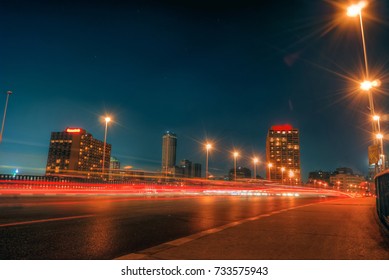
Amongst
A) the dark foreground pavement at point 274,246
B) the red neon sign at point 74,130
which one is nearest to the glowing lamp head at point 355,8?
the dark foreground pavement at point 274,246

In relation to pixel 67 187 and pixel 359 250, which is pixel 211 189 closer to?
pixel 67 187

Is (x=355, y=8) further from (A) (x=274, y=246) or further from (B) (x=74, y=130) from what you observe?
(B) (x=74, y=130)

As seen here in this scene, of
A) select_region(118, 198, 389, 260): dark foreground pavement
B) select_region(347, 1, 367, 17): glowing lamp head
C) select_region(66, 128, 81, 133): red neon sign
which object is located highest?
select_region(66, 128, 81, 133): red neon sign

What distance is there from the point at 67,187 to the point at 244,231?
22918mm

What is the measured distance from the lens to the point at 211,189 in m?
45.5

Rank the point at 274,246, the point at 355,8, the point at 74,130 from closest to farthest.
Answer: the point at 274,246
the point at 355,8
the point at 74,130

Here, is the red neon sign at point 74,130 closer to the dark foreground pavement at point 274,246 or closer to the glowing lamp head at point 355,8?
the glowing lamp head at point 355,8

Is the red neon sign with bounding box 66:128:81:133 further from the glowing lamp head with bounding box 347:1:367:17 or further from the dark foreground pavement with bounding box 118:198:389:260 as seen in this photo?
the dark foreground pavement with bounding box 118:198:389:260

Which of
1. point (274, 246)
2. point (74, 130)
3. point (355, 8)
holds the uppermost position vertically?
point (74, 130)

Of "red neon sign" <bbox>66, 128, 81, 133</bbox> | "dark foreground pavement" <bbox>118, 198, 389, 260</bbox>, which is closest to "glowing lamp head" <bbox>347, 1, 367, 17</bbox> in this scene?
"dark foreground pavement" <bbox>118, 198, 389, 260</bbox>

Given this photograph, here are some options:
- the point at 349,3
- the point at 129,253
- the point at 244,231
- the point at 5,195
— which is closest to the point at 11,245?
the point at 129,253

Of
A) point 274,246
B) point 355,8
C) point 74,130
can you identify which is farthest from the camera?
point 74,130

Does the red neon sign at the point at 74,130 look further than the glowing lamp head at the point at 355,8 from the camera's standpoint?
Yes

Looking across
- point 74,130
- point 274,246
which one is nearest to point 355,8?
point 274,246
